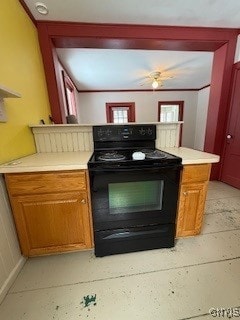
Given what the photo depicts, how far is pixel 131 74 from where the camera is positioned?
157 inches

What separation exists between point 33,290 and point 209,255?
56.0 inches

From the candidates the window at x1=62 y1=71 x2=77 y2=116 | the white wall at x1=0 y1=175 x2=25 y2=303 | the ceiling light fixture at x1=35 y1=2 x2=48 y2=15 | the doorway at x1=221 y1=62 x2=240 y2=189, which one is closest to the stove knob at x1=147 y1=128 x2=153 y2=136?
the white wall at x1=0 y1=175 x2=25 y2=303

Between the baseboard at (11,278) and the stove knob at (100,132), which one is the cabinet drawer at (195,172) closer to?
the stove knob at (100,132)

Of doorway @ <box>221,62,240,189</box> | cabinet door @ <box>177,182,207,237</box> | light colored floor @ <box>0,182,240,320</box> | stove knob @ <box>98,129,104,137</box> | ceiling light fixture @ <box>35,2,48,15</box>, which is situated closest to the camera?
light colored floor @ <box>0,182,240,320</box>

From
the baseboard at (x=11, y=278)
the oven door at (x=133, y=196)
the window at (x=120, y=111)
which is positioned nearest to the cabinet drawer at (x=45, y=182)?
the oven door at (x=133, y=196)

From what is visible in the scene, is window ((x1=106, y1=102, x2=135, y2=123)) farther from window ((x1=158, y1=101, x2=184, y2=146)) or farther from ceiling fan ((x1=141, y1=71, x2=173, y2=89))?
ceiling fan ((x1=141, y1=71, x2=173, y2=89))

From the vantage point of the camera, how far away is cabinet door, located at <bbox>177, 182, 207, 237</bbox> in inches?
52.7

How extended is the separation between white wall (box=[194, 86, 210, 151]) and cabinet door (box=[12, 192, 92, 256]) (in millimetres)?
5415

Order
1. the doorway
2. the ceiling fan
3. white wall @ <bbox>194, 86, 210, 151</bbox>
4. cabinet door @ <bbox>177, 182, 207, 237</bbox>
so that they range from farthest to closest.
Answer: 1. white wall @ <bbox>194, 86, 210, 151</bbox>
2. the ceiling fan
3. the doorway
4. cabinet door @ <bbox>177, 182, 207, 237</bbox>

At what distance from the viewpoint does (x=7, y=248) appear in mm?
1110

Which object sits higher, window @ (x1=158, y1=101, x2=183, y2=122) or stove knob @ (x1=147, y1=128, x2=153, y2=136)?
window @ (x1=158, y1=101, x2=183, y2=122)

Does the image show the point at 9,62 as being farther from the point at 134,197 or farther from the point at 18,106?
the point at 134,197

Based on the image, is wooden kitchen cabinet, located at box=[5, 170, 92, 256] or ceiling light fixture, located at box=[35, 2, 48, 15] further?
ceiling light fixture, located at box=[35, 2, 48, 15]

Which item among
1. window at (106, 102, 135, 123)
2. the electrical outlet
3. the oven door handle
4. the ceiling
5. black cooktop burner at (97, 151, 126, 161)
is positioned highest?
the ceiling
